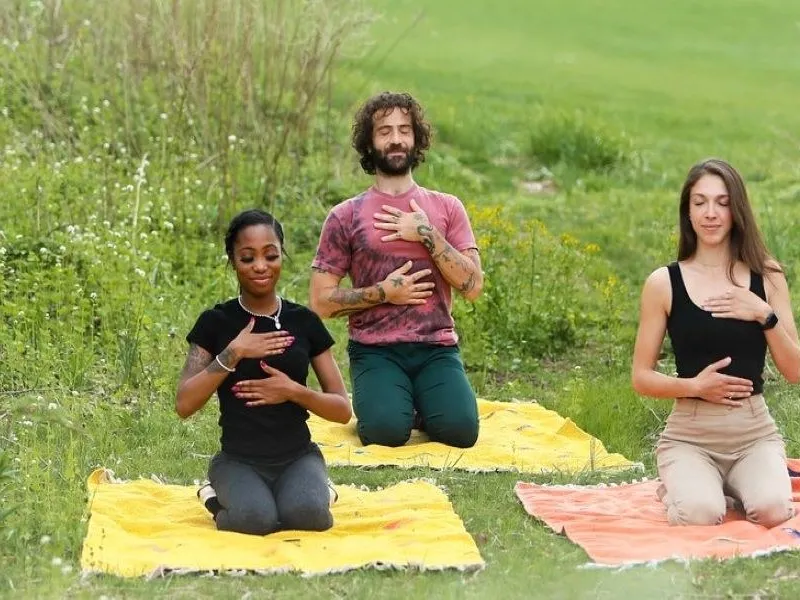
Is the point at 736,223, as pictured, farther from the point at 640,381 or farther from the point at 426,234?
the point at 426,234

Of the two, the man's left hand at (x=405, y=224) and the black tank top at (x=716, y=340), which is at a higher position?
the man's left hand at (x=405, y=224)

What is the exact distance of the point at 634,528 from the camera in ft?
18.1

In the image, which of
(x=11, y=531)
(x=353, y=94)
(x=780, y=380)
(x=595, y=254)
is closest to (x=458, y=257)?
(x=780, y=380)

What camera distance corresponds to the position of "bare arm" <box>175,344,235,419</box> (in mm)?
5324

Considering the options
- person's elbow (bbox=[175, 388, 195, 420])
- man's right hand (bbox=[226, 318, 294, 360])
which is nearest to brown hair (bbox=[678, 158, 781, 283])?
man's right hand (bbox=[226, 318, 294, 360])

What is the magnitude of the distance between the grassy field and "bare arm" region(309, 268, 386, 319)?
79cm

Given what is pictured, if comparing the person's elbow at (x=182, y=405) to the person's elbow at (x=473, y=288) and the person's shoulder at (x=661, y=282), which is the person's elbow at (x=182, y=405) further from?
the person's elbow at (x=473, y=288)

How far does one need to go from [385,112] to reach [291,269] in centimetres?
327

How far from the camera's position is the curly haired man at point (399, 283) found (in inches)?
277

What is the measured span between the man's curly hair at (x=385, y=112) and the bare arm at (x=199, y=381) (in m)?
2.03

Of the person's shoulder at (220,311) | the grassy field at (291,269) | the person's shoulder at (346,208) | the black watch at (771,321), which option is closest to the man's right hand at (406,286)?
the person's shoulder at (346,208)

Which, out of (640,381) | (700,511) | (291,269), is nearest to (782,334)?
(640,381)

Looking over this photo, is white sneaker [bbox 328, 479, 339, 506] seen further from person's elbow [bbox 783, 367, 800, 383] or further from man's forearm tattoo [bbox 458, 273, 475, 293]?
person's elbow [bbox 783, 367, 800, 383]

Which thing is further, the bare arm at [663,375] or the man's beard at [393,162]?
the man's beard at [393,162]
